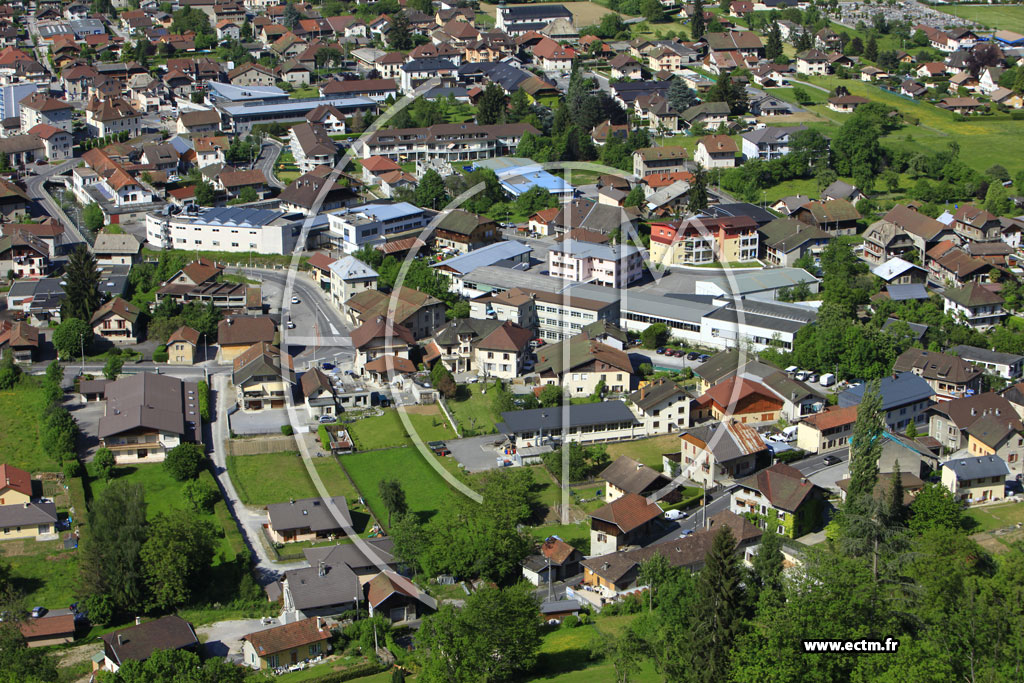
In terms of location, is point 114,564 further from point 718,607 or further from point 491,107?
point 491,107

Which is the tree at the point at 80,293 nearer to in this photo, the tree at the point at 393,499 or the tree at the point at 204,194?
the tree at the point at 204,194

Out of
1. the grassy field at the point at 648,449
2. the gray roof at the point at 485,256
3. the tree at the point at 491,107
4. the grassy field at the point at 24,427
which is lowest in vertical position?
the grassy field at the point at 648,449

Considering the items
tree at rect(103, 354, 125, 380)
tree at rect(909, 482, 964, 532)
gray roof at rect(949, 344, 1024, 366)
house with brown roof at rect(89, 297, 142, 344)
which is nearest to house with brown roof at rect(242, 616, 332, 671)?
tree at rect(909, 482, 964, 532)

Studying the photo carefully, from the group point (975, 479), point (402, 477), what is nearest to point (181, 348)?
point (402, 477)

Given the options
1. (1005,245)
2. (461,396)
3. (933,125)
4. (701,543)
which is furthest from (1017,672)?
(933,125)

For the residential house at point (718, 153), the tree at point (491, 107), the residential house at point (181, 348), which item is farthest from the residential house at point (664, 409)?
the tree at point (491, 107)

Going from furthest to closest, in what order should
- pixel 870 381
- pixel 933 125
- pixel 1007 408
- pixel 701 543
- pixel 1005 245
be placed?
pixel 933 125
pixel 1005 245
pixel 870 381
pixel 1007 408
pixel 701 543

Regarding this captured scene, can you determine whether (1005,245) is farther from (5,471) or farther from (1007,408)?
(5,471)
